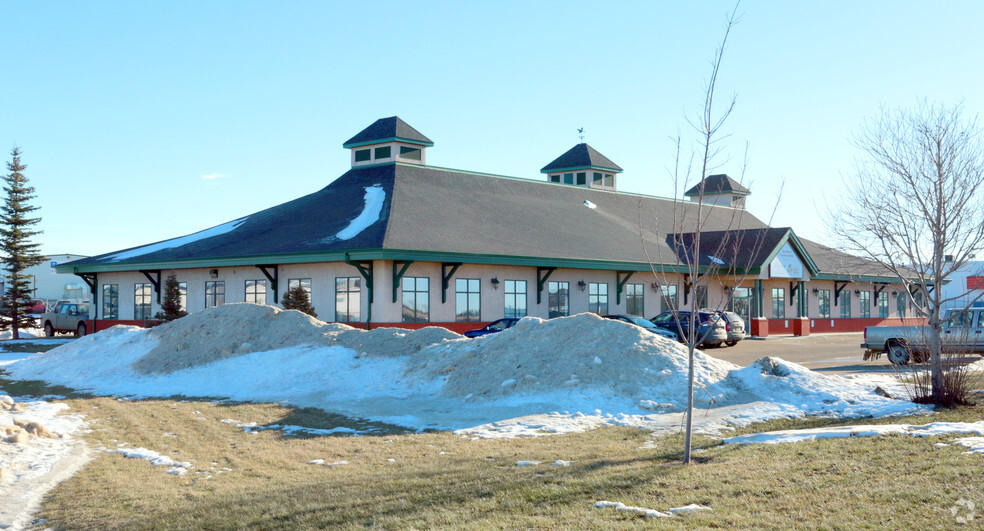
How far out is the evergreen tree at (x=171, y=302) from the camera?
35.0 m

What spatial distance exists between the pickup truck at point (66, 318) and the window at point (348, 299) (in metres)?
18.0

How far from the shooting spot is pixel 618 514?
289 inches

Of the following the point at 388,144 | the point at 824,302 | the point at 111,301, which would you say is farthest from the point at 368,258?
the point at 824,302

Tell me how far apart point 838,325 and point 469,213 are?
24.0 meters

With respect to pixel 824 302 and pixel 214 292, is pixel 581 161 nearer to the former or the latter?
pixel 824 302

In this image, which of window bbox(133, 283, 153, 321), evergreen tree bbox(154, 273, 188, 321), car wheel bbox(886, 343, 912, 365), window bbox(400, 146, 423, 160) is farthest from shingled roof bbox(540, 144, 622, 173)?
car wheel bbox(886, 343, 912, 365)

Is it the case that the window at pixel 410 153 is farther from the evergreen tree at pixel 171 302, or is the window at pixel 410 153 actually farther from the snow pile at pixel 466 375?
the snow pile at pixel 466 375

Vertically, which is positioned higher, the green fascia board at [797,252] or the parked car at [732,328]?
the green fascia board at [797,252]

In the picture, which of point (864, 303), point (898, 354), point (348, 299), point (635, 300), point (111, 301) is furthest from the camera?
point (864, 303)

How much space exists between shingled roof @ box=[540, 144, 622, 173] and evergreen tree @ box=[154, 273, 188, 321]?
1002 inches

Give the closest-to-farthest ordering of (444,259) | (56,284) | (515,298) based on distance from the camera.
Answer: (444,259)
(515,298)
(56,284)

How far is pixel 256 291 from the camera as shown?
3453 centimetres

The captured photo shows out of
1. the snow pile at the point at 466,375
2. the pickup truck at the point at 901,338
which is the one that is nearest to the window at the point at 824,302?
the pickup truck at the point at 901,338

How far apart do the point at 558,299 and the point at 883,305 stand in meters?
27.1
